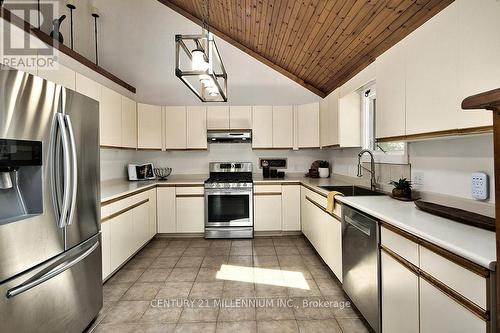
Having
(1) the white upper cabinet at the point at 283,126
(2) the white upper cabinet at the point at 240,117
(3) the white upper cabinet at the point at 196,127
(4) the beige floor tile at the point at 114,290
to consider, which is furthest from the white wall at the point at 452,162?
(3) the white upper cabinet at the point at 196,127

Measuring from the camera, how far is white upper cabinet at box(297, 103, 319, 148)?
13.3 ft

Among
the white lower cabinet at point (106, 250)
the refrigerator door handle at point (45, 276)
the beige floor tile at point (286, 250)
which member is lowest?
the beige floor tile at point (286, 250)

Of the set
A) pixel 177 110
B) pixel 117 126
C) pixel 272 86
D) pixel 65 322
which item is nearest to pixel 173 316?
pixel 65 322

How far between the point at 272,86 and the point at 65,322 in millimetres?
4095

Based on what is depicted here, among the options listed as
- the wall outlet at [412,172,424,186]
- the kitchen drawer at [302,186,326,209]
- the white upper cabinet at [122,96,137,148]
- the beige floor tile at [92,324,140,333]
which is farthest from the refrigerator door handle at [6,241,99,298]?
the wall outlet at [412,172,424,186]

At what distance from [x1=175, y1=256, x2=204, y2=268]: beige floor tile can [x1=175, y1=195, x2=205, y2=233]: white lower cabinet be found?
2.35 ft

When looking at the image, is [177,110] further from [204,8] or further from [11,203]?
[11,203]

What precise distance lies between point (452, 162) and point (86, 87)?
3.36 m

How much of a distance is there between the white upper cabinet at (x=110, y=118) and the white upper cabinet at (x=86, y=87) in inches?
4.4

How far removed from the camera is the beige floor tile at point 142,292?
2238mm

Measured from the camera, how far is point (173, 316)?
1.98m

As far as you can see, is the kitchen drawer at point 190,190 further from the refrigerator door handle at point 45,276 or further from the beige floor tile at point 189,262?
the refrigerator door handle at point 45,276

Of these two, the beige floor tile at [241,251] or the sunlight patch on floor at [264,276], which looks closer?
the sunlight patch on floor at [264,276]

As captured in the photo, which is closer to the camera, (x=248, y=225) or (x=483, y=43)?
(x=483, y=43)
